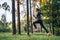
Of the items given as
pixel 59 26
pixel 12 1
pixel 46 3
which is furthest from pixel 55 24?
pixel 12 1

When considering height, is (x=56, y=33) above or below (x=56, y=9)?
below

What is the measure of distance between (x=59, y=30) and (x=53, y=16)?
151cm

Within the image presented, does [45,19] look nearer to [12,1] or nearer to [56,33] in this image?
[56,33]

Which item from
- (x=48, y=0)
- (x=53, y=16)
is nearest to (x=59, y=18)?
(x=53, y=16)

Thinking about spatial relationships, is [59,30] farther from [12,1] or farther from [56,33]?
[12,1]

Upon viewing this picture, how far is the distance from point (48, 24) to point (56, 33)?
4.33 feet

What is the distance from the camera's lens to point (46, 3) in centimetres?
2269

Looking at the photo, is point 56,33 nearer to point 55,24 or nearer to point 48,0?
point 55,24

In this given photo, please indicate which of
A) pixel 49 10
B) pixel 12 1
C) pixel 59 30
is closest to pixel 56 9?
pixel 49 10

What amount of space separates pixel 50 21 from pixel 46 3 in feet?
5.75

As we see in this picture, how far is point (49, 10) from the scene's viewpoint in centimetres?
2286

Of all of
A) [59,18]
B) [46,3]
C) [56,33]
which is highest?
[46,3]

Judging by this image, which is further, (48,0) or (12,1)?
(48,0)

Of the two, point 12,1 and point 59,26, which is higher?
point 12,1
